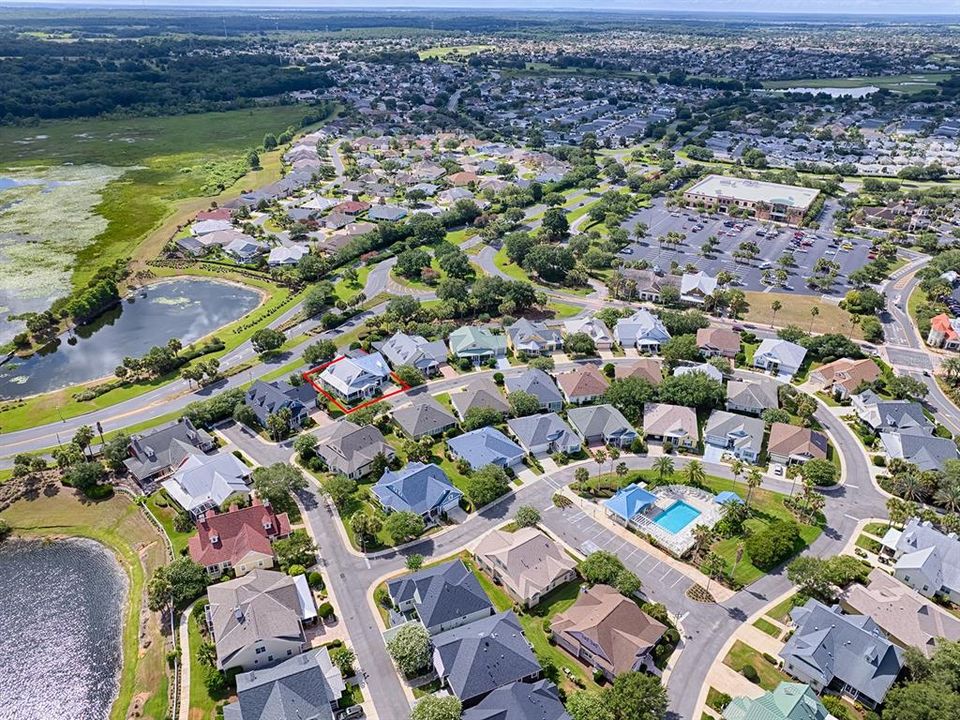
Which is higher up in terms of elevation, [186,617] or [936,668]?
[936,668]

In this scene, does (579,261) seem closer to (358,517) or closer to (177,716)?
(358,517)

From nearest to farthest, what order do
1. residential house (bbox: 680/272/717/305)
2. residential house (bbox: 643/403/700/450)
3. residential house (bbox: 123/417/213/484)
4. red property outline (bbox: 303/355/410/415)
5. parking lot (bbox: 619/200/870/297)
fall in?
residential house (bbox: 123/417/213/484) → residential house (bbox: 643/403/700/450) → red property outline (bbox: 303/355/410/415) → residential house (bbox: 680/272/717/305) → parking lot (bbox: 619/200/870/297)

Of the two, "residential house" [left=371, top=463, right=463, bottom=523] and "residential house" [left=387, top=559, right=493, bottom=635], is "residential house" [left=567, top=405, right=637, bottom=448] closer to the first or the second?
"residential house" [left=371, top=463, right=463, bottom=523]

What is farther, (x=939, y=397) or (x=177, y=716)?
(x=939, y=397)

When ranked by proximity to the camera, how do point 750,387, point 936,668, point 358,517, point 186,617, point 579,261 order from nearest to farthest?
point 936,668, point 186,617, point 358,517, point 750,387, point 579,261

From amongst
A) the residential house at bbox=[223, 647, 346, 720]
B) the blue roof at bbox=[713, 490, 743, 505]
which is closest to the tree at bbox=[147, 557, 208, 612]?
the residential house at bbox=[223, 647, 346, 720]

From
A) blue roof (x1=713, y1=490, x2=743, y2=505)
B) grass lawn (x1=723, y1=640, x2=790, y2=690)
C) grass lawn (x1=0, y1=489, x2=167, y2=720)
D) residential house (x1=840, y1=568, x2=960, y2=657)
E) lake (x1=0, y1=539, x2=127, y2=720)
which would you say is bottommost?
lake (x1=0, y1=539, x2=127, y2=720)

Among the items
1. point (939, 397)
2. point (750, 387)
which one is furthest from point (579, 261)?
point (939, 397)
